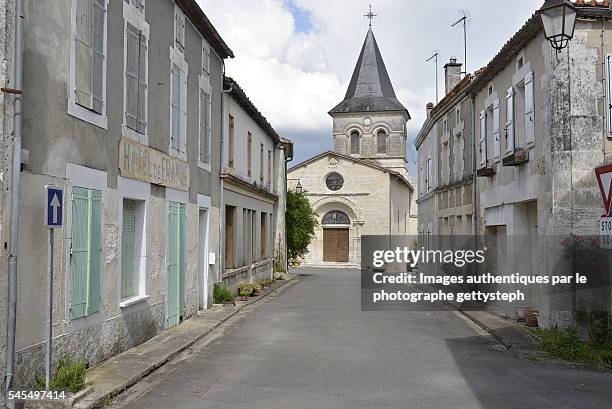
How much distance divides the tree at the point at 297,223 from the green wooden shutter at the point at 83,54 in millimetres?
23932

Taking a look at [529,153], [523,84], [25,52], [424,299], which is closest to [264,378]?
[25,52]

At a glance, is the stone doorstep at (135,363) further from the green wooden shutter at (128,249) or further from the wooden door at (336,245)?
the wooden door at (336,245)

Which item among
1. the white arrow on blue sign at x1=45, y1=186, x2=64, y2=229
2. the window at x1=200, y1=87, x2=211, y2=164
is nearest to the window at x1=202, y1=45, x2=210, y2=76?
the window at x1=200, y1=87, x2=211, y2=164

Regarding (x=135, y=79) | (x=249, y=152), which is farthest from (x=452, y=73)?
(x=135, y=79)

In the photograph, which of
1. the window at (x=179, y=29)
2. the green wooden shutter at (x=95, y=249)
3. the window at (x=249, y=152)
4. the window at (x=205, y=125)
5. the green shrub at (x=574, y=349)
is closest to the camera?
the green wooden shutter at (x=95, y=249)

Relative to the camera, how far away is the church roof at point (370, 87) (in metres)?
57.9

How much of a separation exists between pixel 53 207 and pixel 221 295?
10.5 metres

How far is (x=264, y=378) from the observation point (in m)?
8.45

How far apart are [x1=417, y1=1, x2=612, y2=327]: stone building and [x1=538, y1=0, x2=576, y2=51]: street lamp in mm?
2831

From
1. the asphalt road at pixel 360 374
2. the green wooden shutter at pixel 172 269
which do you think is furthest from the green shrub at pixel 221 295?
the green wooden shutter at pixel 172 269

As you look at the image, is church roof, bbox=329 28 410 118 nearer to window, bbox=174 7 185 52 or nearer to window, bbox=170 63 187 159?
window, bbox=174 7 185 52

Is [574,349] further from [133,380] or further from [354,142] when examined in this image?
[354,142]

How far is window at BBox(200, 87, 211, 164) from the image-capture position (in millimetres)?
15062

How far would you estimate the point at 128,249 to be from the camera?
34.6 ft
